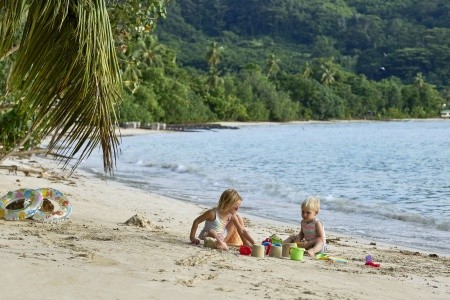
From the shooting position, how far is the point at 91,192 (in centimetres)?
1608

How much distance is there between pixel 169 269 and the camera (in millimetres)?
6555

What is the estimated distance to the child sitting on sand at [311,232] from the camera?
340 inches

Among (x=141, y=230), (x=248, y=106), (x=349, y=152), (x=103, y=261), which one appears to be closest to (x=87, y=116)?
(x=103, y=261)

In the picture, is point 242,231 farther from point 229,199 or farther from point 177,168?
point 177,168

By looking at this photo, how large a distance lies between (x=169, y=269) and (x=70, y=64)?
6.86ft

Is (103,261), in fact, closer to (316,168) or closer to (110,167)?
(110,167)

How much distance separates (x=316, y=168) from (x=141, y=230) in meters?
26.7

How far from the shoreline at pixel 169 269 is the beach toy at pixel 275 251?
4.1 inches

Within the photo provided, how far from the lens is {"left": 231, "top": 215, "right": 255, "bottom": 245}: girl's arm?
8570 millimetres

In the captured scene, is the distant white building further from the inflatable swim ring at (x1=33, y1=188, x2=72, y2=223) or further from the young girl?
the young girl

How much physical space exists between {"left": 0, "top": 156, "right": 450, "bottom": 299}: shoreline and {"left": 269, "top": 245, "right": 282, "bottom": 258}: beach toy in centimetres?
10

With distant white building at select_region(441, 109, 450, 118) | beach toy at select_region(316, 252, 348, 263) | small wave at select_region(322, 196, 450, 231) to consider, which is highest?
distant white building at select_region(441, 109, 450, 118)

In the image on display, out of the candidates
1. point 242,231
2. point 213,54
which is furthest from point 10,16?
point 213,54

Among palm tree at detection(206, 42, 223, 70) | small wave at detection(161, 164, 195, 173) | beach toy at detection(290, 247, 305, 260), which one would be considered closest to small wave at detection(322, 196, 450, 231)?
beach toy at detection(290, 247, 305, 260)
